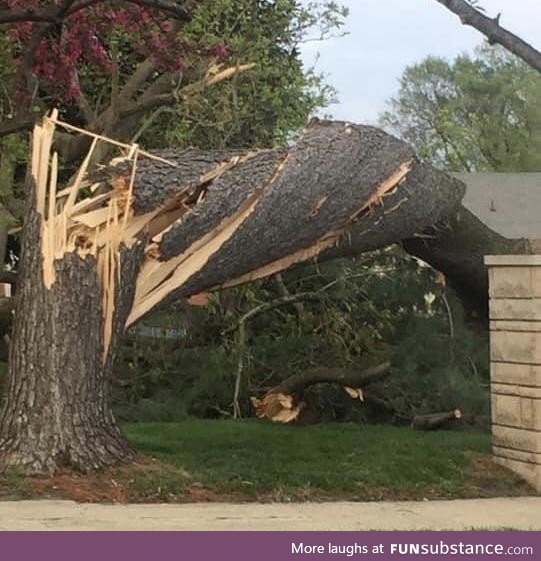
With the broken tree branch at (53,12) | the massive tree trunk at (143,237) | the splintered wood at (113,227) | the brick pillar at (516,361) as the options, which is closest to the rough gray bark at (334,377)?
the brick pillar at (516,361)

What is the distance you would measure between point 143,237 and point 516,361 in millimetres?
3313

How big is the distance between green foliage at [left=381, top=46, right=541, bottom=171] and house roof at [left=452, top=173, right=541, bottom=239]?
11473mm

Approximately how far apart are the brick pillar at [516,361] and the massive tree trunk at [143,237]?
105 centimetres

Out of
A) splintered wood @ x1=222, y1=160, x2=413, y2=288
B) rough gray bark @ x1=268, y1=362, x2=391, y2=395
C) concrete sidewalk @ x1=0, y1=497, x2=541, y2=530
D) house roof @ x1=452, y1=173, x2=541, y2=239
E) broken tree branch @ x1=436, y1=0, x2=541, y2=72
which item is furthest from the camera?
house roof @ x1=452, y1=173, x2=541, y2=239

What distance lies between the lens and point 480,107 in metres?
39.2

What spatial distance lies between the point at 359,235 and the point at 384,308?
3.09 metres

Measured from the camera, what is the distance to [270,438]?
1020 cm

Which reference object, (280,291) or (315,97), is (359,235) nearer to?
(280,291)

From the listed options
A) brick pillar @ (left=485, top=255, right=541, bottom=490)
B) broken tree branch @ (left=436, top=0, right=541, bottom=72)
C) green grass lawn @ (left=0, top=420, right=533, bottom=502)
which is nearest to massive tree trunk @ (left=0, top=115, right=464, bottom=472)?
green grass lawn @ (left=0, top=420, right=533, bottom=502)

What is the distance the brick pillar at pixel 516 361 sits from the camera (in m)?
9.37

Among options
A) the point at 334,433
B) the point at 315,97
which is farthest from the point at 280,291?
the point at 315,97

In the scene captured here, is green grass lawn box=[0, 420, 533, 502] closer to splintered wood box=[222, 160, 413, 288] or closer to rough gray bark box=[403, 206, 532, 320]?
splintered wood box=[222, 160, 413, 288]

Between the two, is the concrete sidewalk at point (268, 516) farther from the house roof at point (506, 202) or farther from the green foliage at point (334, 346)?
the house roof at point (506, 202)

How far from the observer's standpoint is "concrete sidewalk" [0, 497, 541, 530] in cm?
693
